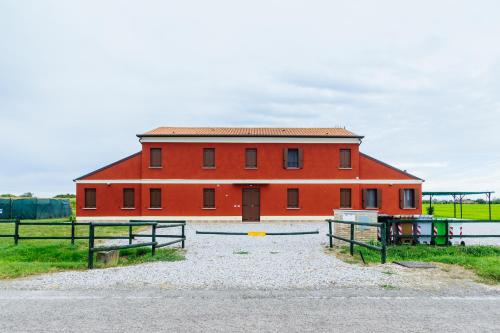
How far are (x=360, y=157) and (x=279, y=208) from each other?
704 centimetres

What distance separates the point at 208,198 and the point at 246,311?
2378cm

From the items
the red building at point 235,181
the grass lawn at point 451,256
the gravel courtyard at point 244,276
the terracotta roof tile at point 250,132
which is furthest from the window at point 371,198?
the gravel courtyard at point 244,276

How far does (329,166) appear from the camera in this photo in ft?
96.9

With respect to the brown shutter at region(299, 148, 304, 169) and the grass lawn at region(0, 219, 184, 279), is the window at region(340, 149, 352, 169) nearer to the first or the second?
the brown shutter at region(299, 148, 304, 169)

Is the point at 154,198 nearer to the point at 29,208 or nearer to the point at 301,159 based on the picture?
the point at 301,159

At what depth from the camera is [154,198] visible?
94.8ft

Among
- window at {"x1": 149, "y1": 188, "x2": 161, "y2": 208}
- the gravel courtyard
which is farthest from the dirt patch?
window at {"x1": 149, "y1": 188, "x2": 161, "y2": 208}

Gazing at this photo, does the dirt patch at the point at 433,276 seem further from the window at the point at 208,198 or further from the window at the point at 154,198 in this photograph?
the window at the point at 154,198

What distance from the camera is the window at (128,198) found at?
29141mm

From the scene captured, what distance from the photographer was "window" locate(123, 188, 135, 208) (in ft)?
95.6

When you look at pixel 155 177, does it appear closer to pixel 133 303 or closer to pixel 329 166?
pixel 329 166

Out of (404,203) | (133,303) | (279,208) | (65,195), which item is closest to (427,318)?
(133,303)

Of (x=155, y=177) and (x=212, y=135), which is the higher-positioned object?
(x=212, y=135)

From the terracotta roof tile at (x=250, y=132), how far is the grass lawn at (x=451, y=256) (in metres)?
17.4
